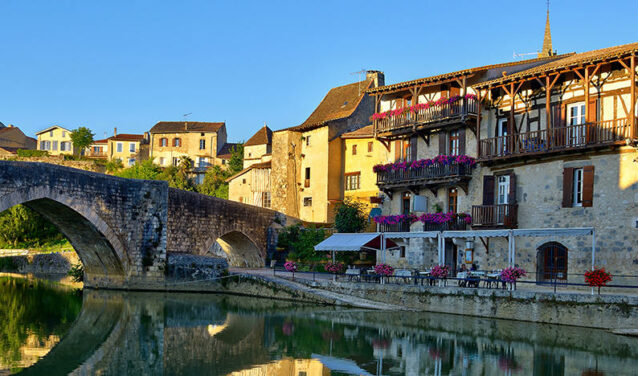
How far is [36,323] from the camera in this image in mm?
22359

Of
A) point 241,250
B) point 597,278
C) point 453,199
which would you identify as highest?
point 453,199

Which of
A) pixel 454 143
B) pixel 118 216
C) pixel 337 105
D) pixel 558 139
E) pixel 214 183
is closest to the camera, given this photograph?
pixel 558 139

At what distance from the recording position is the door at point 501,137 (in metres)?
27.7

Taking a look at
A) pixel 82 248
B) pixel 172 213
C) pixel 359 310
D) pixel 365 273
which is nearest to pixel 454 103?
pixel 365 273

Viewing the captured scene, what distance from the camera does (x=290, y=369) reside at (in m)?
16.1

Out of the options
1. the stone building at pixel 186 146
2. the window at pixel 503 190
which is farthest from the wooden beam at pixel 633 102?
the stone building at pixel 186 146

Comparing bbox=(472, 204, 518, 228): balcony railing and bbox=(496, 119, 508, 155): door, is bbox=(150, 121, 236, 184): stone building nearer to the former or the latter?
bbox=(496, 119, 508, 155): door

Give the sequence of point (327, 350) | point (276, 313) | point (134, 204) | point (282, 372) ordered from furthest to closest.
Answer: point (134, 204) → point (276, 313) → point (327, 350) → point (282, 372)

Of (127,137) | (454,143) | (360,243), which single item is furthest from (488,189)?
A: (127,137)

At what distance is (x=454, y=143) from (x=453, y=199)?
2427mm

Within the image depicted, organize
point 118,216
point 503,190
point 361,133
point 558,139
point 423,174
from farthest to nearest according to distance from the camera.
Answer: point 361,133 → point 423,174 → point 118,216 → point 503,190 → point 558,139

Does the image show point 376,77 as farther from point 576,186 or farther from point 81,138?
point 81,138

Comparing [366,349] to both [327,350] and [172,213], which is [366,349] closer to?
[327,350]

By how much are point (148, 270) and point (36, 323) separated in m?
9.91
